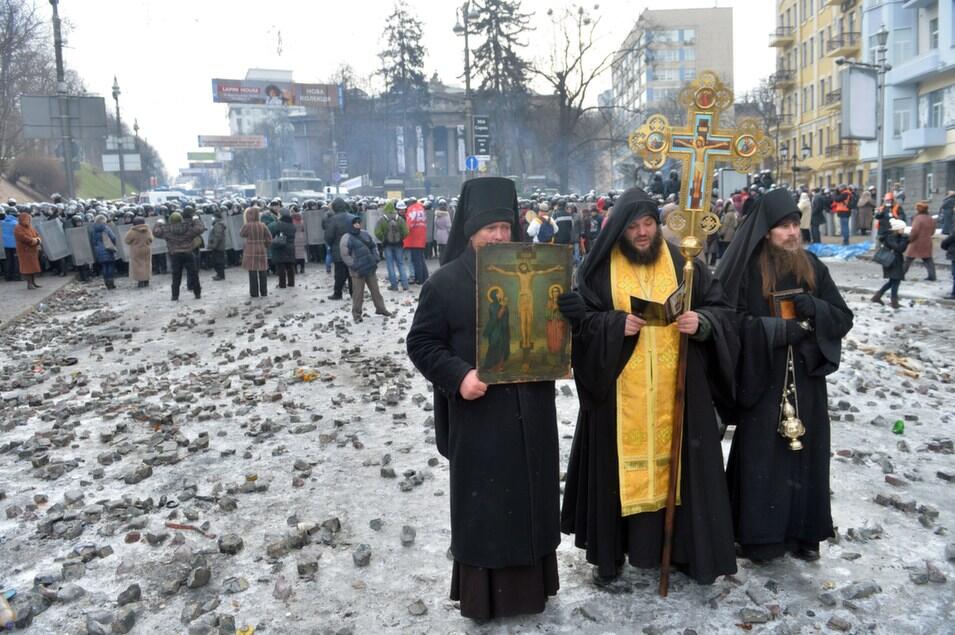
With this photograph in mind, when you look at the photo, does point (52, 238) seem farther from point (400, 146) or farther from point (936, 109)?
point (400, 146)

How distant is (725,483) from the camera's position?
418 cm

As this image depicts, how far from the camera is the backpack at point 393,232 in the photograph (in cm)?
1631

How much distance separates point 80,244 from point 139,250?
2.97 m

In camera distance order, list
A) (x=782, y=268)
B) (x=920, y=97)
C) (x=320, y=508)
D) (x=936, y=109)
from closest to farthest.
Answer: (x=782, y=268) < (x=320, y=508) < (x=936, y=109) < (x=920, y=97)

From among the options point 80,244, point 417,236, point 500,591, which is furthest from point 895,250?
point 80,244

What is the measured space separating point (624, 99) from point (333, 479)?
418 ft

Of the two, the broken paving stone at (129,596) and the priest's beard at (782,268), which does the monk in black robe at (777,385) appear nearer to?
the priest's beard at (782,268)

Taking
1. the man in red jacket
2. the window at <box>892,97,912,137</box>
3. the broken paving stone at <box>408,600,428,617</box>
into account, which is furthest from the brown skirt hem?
the window at <box>892,97,912,137</box>

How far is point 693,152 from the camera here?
4.13m

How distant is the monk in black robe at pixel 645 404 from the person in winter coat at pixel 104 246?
18.6 meters

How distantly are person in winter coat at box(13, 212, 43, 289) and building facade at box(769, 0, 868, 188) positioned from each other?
39509mm

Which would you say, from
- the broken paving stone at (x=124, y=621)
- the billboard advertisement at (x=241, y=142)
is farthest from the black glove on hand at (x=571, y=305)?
the billboard advertisement at (x=241, y=142)

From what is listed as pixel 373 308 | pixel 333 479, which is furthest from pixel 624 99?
pixel 333 479

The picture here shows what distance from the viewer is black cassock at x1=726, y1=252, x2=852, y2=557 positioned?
4.41 m
